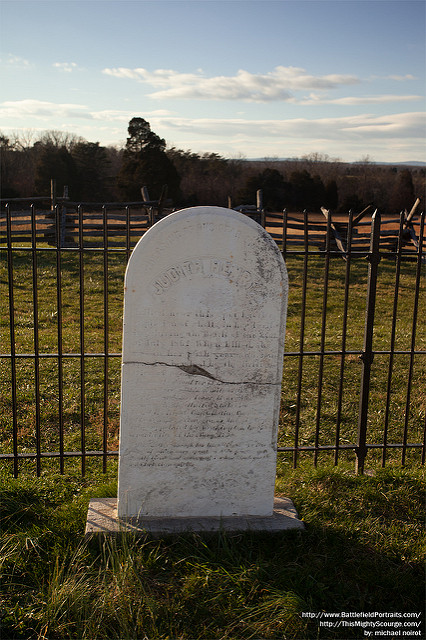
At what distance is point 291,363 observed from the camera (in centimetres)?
698

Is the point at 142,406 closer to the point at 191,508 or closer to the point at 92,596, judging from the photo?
the point at 191,508

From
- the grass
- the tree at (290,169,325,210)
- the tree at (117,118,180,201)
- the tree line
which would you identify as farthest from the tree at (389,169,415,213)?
the grass

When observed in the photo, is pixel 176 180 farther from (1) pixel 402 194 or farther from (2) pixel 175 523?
(2) pixel 175 523

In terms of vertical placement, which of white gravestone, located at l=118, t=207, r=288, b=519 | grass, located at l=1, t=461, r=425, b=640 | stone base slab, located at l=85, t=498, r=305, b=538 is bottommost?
grass, located at l=1, t=461, r=425, b=640

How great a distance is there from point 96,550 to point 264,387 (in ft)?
4.40

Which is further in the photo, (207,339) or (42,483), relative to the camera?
(42,483)

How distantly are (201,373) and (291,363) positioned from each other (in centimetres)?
392

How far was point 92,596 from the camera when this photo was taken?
2.72 meters

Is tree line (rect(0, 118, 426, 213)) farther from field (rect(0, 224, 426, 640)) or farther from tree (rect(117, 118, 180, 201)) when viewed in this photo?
field (rect(0, 224, 426, 640))

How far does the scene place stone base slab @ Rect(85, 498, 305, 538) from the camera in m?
3.18

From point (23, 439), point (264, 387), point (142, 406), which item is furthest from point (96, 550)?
point (23, 439)

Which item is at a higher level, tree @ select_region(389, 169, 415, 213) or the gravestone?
tree @ select_region(389, 169, 415, 213)

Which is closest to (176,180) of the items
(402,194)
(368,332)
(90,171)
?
(90,171)

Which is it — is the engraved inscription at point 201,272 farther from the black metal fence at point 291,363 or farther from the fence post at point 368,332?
the fence post at point 368,332
